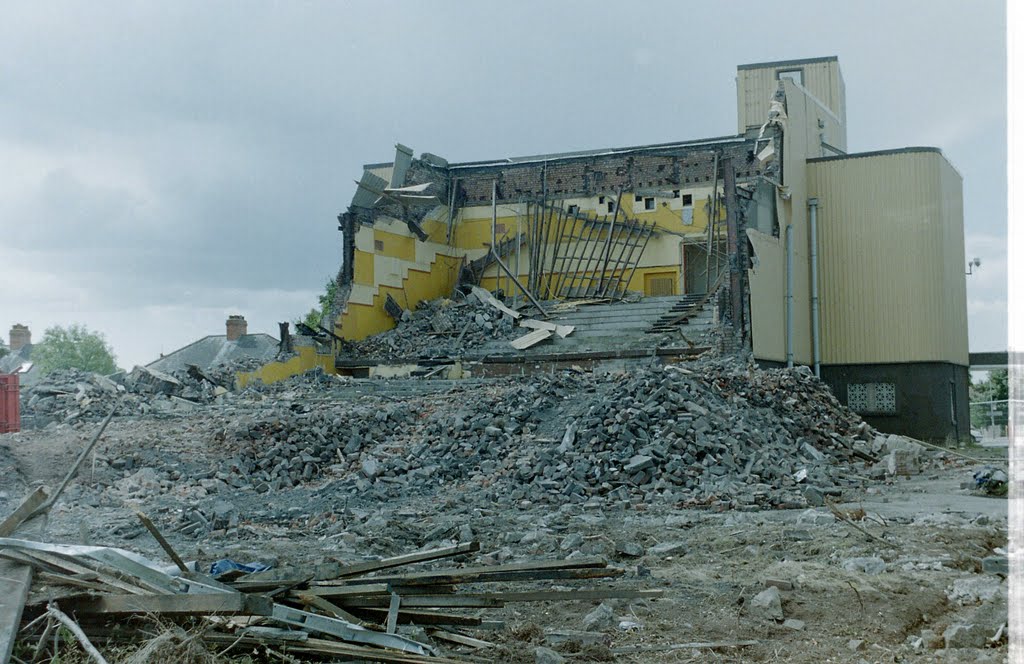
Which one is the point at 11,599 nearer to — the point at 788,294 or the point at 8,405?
the point at 8,405

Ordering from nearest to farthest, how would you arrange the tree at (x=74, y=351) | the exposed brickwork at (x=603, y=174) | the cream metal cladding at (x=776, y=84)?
the exposed brickwork at (x=603, y=174) < the cream metal cladding at (x=776, y=84) < the tree at (x=74, y=351)

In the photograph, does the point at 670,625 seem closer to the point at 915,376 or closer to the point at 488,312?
the point at 488,312

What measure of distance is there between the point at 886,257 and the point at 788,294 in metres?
3.29

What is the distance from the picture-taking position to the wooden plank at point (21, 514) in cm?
576

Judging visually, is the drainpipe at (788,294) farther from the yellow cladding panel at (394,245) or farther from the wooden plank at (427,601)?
the wooden plank at (427,601)

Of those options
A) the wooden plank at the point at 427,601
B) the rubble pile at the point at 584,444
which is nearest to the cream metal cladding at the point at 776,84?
the rubble pile at the point at 584,444

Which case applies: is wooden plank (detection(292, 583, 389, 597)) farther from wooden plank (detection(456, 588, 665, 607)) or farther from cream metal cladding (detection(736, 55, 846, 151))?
cream metal cladding (detection(736, 55, 846, 151))

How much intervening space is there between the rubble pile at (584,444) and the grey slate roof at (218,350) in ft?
82.9

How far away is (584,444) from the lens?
13461 millimetres

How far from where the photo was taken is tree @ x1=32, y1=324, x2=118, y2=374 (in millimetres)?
60094

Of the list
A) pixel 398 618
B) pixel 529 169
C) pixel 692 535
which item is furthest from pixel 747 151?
pixel 398 618

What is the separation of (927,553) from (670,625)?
3.11 metres

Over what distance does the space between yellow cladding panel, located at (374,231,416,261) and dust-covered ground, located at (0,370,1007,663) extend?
31.3 feet

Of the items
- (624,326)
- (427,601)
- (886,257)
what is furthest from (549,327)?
(427,601)
